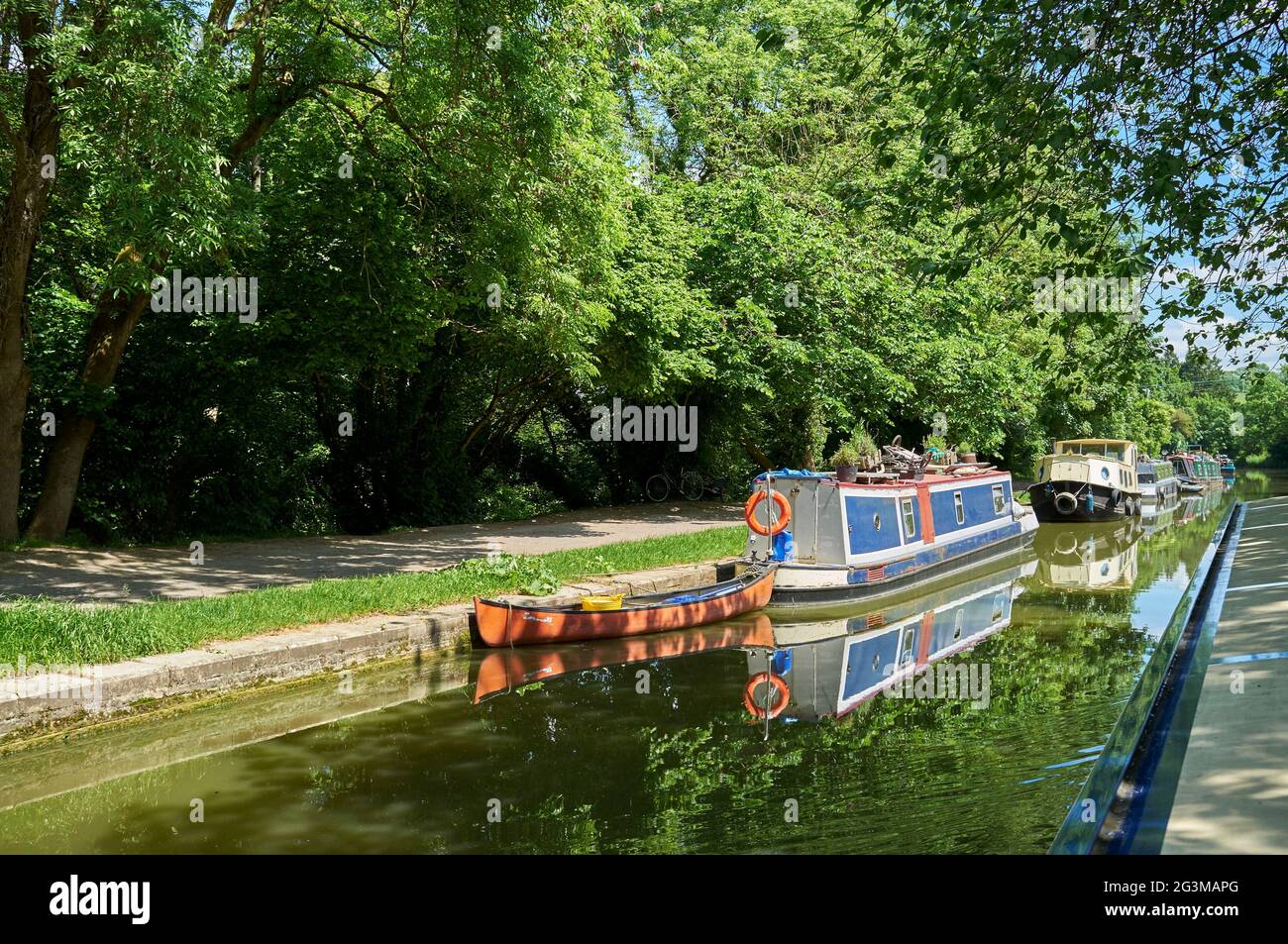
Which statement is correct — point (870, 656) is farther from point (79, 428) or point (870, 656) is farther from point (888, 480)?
point (79, 428)

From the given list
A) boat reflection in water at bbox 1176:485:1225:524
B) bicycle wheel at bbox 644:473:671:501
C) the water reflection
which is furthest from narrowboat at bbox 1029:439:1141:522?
bicycle wheel at bbox 644:473:671:501

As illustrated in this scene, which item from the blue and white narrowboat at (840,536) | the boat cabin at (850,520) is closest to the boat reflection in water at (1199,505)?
the boat cabin at (850,520)

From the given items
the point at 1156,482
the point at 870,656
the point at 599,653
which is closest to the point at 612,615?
the point at 599,653

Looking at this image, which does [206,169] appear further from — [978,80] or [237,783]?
[978,80]

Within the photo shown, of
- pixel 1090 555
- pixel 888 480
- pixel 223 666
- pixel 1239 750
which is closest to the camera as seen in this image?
pixel 1239 750

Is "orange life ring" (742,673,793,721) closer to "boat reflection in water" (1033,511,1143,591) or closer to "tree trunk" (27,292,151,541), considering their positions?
"boat reflection in water" (1033,511,1143,591)

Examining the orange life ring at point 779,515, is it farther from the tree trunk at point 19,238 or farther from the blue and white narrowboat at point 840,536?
the tree trunk at point 19,238

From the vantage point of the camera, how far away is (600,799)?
19.3 ft

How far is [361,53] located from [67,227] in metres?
5.02

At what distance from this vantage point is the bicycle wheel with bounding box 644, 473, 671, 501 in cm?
2445

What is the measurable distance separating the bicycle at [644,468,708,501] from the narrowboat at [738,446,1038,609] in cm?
864

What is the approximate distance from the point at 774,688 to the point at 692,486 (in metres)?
15.8

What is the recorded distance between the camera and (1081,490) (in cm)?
2636
